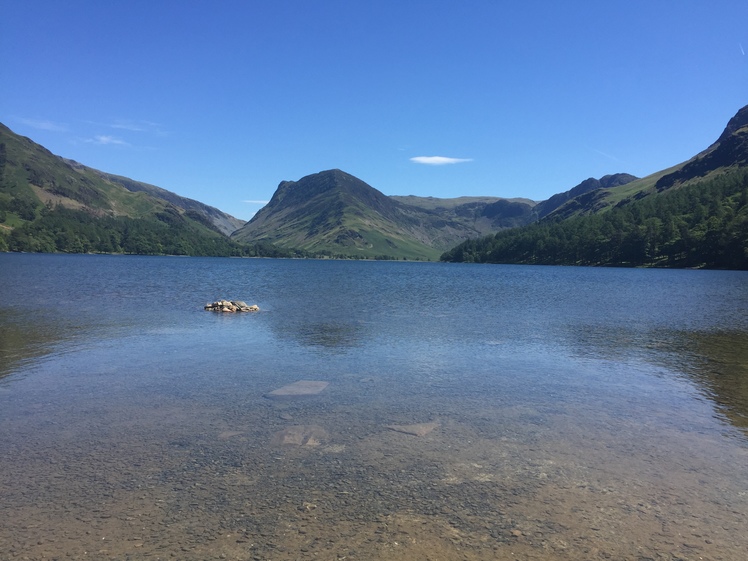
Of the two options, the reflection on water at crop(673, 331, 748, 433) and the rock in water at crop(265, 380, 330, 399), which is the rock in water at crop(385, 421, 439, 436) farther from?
the reflection on water at crop(673, 331, 748, 433)

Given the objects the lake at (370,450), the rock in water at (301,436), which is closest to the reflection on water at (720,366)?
the lake at (370,450)

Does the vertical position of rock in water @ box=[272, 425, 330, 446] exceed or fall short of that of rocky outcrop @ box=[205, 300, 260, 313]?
it falls short

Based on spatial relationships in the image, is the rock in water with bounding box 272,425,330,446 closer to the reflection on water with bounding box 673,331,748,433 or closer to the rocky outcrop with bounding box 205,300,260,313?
the reflection on water with bounding box 673,331,748,433

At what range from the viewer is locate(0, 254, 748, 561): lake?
1083 centimetres

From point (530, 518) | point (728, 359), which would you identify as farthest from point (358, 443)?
point (728, 359)

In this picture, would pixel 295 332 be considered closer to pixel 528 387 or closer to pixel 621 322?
pixel 528 387

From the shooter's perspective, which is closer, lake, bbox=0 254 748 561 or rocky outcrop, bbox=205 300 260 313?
lake, bbox=0 254 748 561

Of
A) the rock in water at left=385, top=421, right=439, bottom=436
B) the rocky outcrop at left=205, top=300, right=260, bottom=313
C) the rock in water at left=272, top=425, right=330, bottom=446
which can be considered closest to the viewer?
the rock in water at left=272, top=425, right=330, bottom=446

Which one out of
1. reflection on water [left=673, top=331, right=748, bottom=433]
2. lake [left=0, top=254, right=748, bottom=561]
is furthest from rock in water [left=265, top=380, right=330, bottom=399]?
reflection on water [left=673, top=331, right=748, bottom=433]

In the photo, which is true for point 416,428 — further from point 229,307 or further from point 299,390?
point 229,307

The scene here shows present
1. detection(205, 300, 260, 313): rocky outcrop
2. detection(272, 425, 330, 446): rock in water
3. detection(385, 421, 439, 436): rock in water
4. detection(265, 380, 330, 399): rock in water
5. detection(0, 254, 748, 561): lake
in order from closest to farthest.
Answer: detection(0, 254, 748, 561): lake → detection(272, 425, 330, 446): rock in water → detection(385, 421, 439, 436): rock in water → detection(265, 380, 330, 399): rock in water → detection(205, 300, 260, 313): rocky outcrop

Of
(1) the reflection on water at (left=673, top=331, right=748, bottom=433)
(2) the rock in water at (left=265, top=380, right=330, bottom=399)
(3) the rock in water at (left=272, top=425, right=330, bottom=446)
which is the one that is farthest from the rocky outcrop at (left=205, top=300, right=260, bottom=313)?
(1) the reflection on water at (left=673, top=331, right=748, bottom=433)

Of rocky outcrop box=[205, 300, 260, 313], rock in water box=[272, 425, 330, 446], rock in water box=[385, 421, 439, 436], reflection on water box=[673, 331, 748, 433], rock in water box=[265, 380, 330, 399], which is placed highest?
rocky outcrop box=[205, 300, 260, 313]

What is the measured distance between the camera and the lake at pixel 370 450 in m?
10.8
